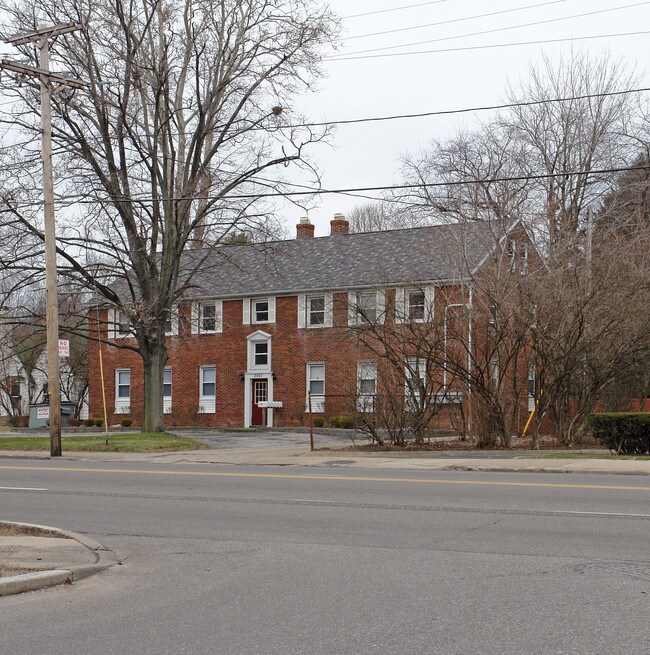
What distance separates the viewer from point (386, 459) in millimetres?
21453

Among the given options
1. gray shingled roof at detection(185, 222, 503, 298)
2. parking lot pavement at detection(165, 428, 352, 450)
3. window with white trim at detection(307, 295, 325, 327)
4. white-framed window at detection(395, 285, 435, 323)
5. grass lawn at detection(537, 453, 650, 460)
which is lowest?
parking lot pavement at detection(165, 428, 352, 450)

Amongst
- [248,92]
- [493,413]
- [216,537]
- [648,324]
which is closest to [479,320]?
[493,413]

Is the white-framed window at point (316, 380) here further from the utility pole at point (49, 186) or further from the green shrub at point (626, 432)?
the green shrub at point (626, 432)

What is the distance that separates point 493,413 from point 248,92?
47.3 ft

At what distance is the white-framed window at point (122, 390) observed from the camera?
44781mm

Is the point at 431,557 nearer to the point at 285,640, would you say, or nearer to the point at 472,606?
the point at 472,606

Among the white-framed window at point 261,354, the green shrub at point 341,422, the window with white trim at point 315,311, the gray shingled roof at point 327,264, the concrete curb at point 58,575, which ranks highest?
the gray shingled roof at point 327,264

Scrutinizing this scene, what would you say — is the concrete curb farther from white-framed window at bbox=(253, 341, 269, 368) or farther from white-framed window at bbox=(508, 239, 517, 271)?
white-framed window at bbox=(253, 341, 269, 368)

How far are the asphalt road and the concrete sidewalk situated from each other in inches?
109

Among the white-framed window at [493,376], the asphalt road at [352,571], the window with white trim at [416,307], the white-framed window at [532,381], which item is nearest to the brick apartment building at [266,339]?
the window with white trim at [416,307]

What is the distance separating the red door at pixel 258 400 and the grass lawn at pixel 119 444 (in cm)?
1132

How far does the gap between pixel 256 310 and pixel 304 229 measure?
723cm

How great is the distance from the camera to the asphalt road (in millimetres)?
6348

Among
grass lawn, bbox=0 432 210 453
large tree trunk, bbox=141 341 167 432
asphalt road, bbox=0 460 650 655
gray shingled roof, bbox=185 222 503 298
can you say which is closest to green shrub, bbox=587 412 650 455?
asphalt road, bbox=0 460 650 655
